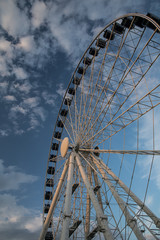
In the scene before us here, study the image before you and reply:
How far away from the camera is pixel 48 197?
937 inches

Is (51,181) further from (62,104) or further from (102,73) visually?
(102,73)

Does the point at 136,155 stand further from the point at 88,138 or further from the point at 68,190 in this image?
the point at 88,138

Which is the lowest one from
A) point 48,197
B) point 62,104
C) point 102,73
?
point 48,197

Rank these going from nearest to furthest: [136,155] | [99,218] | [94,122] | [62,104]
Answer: [99,218], [136,155], [94,122], [62,104]

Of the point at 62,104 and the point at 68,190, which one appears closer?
the point at 68,190

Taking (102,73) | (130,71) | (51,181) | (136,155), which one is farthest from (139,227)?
(51,181)

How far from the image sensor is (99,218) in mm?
9492

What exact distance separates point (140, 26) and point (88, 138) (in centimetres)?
960

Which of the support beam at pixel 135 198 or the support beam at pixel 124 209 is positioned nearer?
the support beam at pixel 124 209

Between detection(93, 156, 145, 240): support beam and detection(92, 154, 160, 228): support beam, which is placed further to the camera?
detection(92, 154, 160, 228): support beam

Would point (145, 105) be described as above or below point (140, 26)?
below

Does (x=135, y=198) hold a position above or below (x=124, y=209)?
above

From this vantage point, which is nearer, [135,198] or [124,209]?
[124,209]

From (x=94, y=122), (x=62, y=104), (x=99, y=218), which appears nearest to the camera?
(x=99, y=218)
